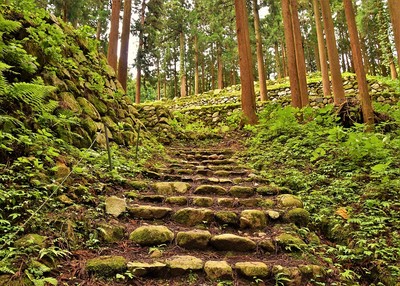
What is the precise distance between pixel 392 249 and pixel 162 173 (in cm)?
413

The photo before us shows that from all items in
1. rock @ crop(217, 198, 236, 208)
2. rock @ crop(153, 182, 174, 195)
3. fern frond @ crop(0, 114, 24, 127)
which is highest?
fern frond @ crop(0, 114, 24, 127)

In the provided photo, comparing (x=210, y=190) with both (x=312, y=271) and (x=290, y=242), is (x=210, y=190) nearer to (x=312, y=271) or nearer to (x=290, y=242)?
(x=290, y=242)

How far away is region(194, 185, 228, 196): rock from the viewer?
486 cm

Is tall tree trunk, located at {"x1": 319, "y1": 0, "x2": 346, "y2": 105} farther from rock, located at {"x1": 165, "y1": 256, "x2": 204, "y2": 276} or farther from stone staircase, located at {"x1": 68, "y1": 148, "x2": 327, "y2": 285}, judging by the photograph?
rock, located at {"x1": 165, "y1": 256, "x2": 204, "y2": 276}

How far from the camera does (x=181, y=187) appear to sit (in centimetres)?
495

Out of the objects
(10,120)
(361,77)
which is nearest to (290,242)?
(10,120)

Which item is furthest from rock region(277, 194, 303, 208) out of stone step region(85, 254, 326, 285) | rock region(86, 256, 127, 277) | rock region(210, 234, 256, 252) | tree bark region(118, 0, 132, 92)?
tree bark region(118, 0, 132, 92)

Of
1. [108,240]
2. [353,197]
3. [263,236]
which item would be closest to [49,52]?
[108,240]

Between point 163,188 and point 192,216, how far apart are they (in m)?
1.18

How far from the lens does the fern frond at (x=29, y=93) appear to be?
12.2 ft

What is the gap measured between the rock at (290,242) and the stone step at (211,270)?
1.07 feet

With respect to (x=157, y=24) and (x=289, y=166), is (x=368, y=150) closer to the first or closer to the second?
(x=289, y=166)

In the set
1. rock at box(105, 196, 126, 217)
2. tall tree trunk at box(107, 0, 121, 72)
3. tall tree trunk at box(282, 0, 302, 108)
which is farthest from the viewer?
tall tree trunk at box(107, 0, 121, 72)

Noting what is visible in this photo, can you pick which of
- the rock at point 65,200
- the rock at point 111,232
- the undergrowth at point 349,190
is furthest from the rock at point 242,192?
the rock at point 65,200
